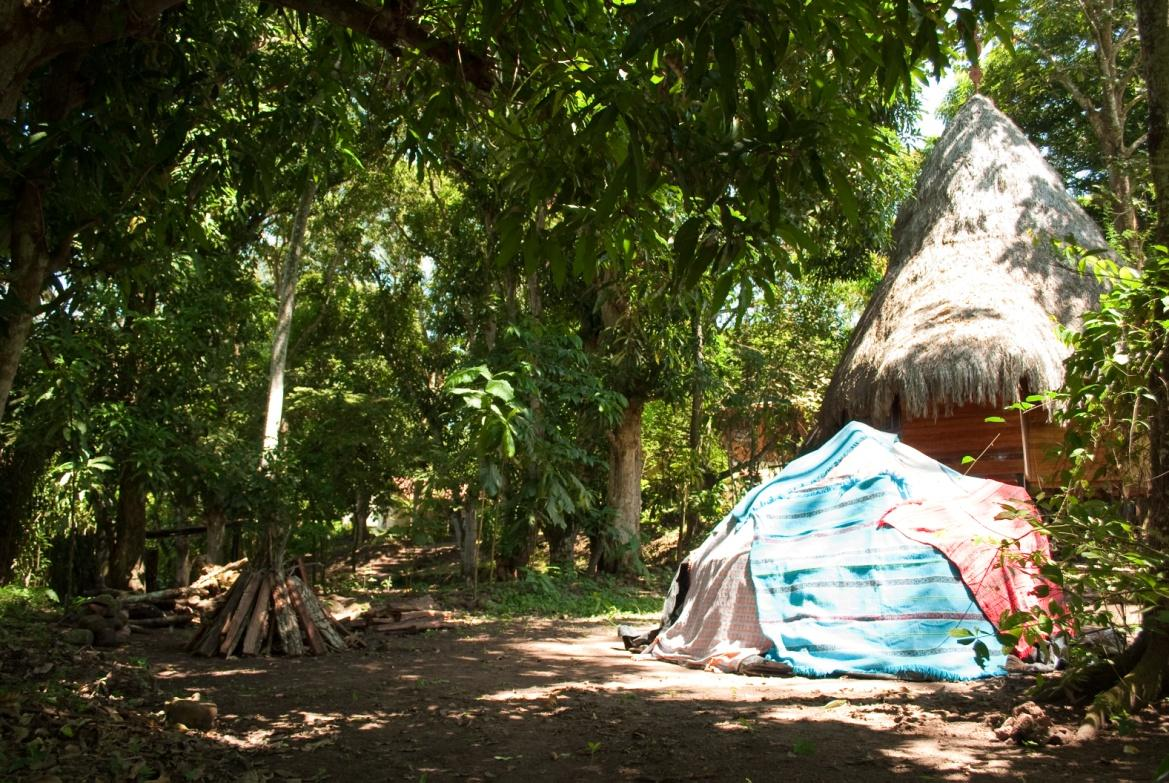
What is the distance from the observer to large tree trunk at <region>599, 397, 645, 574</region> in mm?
13336

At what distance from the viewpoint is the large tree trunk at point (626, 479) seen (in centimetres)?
1334

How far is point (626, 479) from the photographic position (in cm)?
1352

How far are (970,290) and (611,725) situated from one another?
27.1ft

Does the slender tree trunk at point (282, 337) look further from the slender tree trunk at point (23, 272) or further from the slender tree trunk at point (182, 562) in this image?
the slender tree trunk at point (23, 272)

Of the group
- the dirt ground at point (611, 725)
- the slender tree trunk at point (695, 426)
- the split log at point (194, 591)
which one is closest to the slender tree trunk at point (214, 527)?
the split log at point (194, 591)

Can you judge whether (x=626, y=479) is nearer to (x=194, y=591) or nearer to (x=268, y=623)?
(x=194, y=591)

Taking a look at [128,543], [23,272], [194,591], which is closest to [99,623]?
[194,591]

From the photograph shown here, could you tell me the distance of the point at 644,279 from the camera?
7512 mm

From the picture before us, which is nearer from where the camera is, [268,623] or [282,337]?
[268,623]

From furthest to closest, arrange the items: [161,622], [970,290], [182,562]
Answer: [182,562] < [970,290] < [161,622]

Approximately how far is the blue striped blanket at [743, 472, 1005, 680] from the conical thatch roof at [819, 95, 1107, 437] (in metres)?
3.78

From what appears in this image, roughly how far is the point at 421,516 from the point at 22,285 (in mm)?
10954

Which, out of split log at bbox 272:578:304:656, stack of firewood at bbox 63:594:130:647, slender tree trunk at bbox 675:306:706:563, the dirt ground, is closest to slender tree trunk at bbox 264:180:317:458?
stack of firewood at bbox 63:594:130:647

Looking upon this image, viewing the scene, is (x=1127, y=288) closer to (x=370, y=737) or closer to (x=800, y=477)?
(x=800, y=477)
